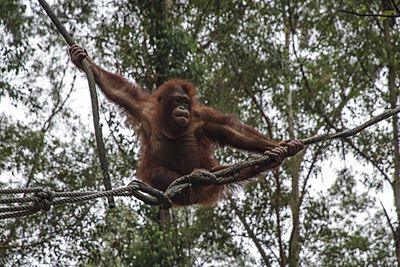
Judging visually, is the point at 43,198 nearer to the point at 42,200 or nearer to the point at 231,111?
the point at 42,200

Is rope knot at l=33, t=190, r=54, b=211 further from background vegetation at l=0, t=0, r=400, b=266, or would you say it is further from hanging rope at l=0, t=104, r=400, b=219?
background vegetation at l=0, t=0, r=400, b=266

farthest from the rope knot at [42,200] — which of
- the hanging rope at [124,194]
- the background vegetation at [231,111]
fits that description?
the background vegetation at [231,111]

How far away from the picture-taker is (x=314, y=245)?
11.8 m

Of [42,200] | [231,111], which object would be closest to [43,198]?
[42,200]

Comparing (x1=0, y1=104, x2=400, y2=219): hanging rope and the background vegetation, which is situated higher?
the background vegetation

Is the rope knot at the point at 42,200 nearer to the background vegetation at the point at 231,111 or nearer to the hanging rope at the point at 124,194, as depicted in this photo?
the hanging rope at the point at 124,194

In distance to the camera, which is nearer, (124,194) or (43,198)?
(43,198)

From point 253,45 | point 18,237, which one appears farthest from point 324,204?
point 18,237

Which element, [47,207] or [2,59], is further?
Answer: [2,59]

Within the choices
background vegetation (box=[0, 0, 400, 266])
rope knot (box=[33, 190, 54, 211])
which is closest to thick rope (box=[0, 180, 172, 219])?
rope knot (box=[33, 190, 54, 211])

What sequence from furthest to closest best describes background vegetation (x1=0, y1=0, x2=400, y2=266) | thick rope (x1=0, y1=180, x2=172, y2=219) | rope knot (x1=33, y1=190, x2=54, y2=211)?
1. background vegetation (x1=0, y1=0, x2=400, y2=266)
2. rope knot (x1=33, y1=190, x2=54, y2=211)
3. thick rope (x1=0, y1=180, x2=172, y2=219)

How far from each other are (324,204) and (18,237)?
4.81 metres

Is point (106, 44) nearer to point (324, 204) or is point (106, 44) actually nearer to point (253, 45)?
point (253, 45)

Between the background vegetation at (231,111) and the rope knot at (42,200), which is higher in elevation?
the background vegetation at (231,111)
